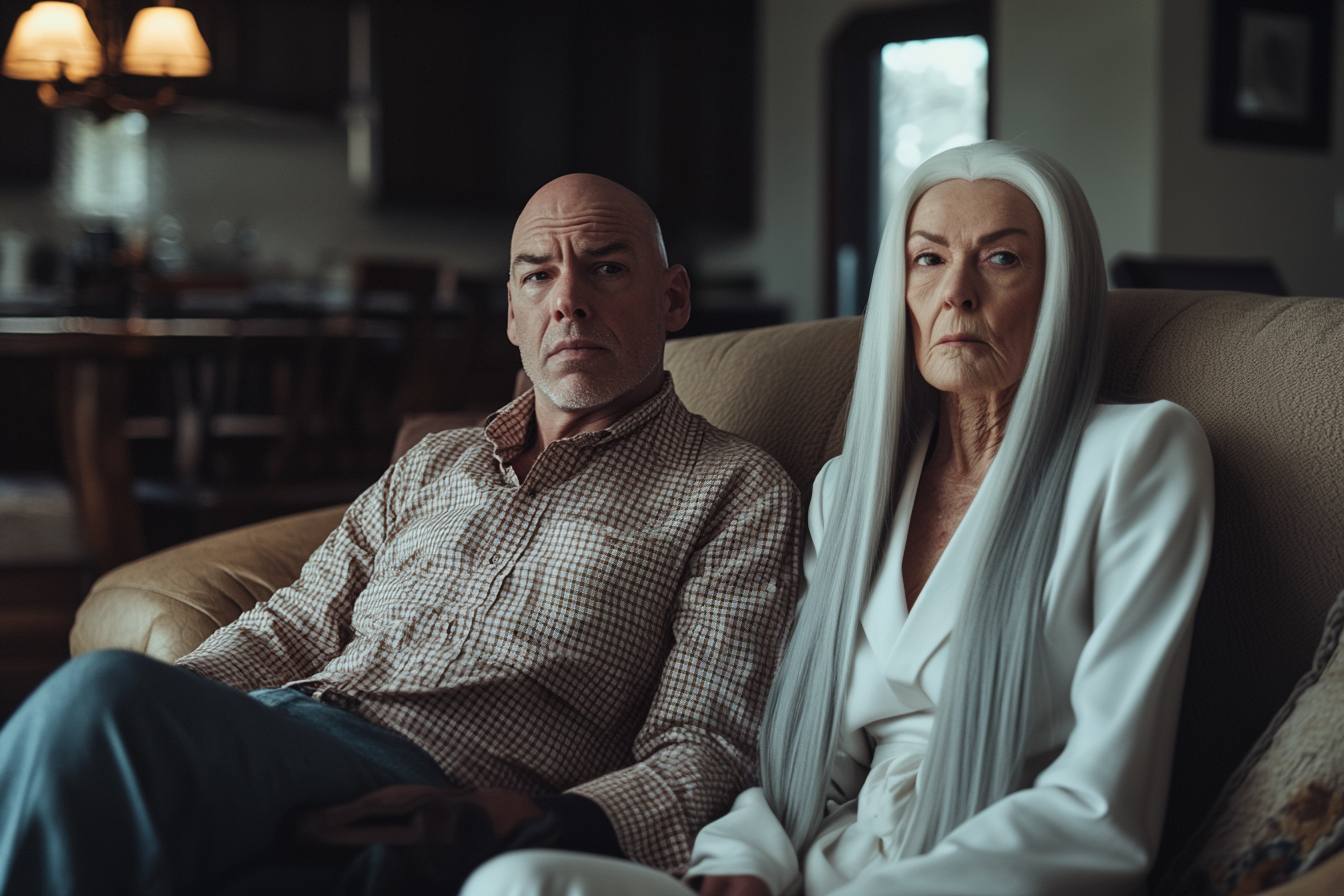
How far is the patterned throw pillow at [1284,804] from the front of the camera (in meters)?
1.06

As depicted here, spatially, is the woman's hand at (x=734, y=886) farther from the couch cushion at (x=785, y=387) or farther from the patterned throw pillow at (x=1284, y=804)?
the couch cushion at (x=785, y=387)

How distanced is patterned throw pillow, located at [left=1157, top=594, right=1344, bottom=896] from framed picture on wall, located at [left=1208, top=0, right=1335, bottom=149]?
14.5 feet

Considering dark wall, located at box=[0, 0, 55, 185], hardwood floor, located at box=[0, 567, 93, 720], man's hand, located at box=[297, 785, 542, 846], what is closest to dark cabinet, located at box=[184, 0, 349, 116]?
dark wall, located at box=[0, 0, 55, 185]

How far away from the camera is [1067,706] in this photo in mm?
1211

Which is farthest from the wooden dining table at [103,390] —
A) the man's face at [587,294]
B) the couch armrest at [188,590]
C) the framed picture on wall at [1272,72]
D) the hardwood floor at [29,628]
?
the framed picture on wall at [1272,72]

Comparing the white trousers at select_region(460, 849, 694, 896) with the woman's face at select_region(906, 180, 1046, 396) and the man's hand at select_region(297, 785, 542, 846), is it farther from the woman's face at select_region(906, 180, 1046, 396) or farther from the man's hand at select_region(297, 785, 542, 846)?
the woman's face at select_region(906, 180, 1046, 396)

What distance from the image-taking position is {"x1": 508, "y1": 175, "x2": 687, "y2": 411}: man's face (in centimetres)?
167

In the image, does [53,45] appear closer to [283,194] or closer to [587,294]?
[587,294]

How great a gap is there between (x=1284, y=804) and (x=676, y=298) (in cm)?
103

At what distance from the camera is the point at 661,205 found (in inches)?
282

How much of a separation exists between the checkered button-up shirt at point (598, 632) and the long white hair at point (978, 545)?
77 mm

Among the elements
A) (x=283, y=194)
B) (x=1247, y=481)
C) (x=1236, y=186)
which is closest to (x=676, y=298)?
(x=1247, y=481)

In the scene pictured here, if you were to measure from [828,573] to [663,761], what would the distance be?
0.28 meters

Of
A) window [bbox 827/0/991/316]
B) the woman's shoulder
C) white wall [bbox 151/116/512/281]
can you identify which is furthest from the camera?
white wall [bbox 151/116/512/281]
